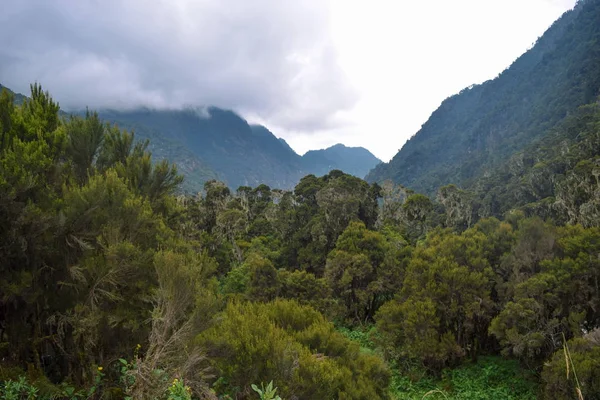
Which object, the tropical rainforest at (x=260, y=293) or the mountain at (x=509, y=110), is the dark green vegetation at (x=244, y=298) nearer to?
the tropical rainforest at (x=260, y=293)

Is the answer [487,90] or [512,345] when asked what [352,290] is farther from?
[487,90]

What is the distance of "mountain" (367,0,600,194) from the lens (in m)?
91.9

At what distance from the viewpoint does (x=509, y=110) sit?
416ft

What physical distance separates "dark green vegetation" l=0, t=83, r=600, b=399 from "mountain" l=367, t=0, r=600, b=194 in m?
67.0

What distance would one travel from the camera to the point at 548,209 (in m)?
32.2

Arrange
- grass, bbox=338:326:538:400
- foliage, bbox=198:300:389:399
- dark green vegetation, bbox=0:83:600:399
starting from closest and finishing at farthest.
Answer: dark green vegetation, bbox=0:83:600:399 → foliage, bbox=198:300:389:399 → grass, bbox=338:326:538:400

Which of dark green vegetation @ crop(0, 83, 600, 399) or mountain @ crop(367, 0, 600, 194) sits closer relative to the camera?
dark green vegetation @ crop(0, 83, 600, 399)

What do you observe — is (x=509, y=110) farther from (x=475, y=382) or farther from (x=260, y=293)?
(x=260, y=293)

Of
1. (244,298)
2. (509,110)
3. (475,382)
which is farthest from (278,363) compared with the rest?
(509,110)

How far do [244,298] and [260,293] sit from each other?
944 mm

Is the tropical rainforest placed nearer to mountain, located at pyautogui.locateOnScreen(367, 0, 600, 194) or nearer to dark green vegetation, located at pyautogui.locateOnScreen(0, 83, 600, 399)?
dark green vegetation, located at pyautogui.locateOnScreen(0, 83, 600, 399)

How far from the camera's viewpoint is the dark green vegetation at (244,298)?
25.8 feet

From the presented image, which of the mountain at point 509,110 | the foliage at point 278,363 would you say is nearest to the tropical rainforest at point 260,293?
the foliage at point 278,363

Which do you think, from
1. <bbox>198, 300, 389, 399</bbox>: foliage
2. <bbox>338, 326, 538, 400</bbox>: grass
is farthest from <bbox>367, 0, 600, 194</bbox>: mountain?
<bbox>198, 300, 389, 399</bbox>: foliage
